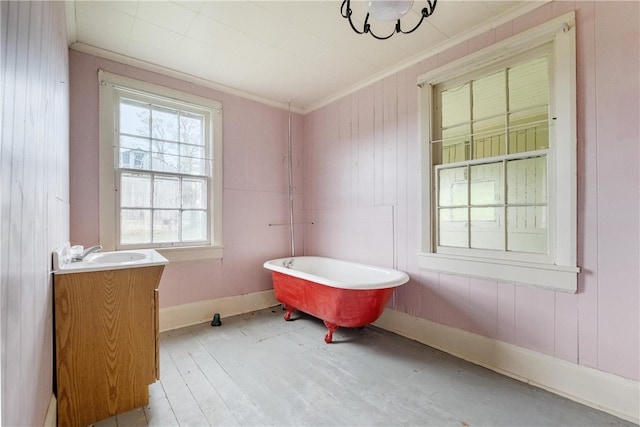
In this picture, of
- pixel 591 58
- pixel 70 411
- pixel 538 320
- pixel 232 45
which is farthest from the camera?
pixel 232 45

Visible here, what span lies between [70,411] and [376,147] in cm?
284

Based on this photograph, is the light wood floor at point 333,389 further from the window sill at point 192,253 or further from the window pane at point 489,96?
the window pane at point 489,96

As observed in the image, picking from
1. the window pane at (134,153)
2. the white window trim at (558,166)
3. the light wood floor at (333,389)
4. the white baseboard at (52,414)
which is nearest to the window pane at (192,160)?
the window pane at (134,153)

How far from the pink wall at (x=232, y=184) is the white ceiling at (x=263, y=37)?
0.24 metres

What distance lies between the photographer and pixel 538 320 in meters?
1.86

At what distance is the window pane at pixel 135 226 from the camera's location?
2.55 metres

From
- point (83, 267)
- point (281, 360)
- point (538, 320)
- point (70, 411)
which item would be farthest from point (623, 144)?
point (70, 411)

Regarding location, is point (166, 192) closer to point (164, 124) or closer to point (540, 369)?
point (164, 124)

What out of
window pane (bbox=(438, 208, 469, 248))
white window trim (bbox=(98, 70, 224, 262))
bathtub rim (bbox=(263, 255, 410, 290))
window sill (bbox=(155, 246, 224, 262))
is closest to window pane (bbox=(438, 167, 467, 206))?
window pane (bbox=(438, 208, 469, 248))

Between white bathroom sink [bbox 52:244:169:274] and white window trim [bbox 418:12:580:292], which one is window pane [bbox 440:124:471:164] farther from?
white bathroom sink [bbox 52:244:169:274]

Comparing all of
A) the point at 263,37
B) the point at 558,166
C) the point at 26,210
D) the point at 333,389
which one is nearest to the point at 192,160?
the point at 263,37

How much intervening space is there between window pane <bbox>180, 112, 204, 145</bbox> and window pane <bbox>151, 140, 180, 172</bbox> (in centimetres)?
14

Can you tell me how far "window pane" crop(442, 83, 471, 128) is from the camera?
→ 2.30 meters

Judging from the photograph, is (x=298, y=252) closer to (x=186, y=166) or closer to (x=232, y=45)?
(x=186, y=166)
